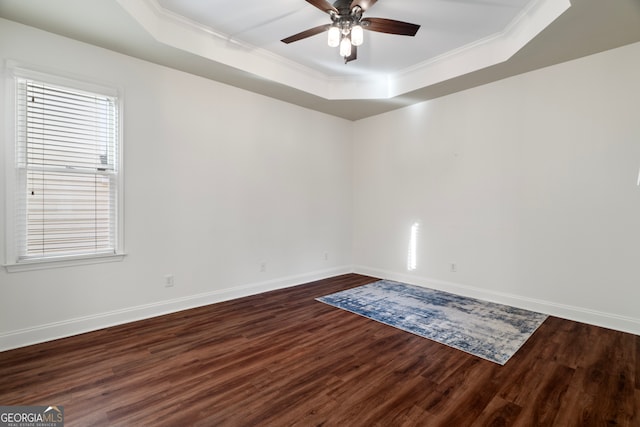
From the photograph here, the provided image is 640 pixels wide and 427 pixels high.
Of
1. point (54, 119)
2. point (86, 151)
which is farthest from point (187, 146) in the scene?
point (54, 119)

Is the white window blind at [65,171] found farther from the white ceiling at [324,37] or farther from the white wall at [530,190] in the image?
the white wall at [530,190]

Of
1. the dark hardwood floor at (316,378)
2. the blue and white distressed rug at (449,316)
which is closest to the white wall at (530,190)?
the blue and white distressed rug at (449,316)

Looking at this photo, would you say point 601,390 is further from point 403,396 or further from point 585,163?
point 585,163

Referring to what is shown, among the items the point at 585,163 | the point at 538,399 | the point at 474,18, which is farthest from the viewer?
the point at 585,163

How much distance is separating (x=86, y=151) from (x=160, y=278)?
4.85ft

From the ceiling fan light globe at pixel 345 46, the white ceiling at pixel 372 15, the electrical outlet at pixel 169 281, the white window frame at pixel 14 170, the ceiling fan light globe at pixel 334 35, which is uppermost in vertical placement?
the white ceiling at pixel 372 15

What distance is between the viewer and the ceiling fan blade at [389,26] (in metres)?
2.42

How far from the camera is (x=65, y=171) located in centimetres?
274

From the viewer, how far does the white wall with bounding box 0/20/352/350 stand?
2.67m

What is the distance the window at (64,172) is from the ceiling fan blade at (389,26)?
2565 mm

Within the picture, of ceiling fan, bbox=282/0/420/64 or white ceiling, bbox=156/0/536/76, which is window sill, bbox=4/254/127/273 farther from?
ceiling fan, bbox=282/0/420/64

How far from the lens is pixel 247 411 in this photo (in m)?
1.80

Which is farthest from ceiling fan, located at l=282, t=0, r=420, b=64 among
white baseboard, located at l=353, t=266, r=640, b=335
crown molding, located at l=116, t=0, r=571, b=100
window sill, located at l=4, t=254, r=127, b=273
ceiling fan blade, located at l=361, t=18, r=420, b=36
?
white baseboard, located at l=353, t=266, r=640, b=335

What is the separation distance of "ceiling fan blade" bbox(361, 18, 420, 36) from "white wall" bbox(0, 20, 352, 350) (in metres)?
2.04
